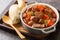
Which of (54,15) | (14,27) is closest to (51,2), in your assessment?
(54,15)

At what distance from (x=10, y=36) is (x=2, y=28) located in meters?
0.06

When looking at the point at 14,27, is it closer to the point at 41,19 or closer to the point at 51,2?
the point at 41,19

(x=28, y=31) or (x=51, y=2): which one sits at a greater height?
(x=51, y=2)

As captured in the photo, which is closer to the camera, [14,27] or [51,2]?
[14,27]

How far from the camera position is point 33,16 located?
0.77 meters

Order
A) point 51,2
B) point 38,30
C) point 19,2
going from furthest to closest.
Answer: point 51,2, point 19,2, point 38,30

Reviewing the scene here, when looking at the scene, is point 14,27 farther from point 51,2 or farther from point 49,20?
point 51,2

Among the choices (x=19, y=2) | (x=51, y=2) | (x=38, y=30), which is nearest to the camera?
(x=38, y=30)

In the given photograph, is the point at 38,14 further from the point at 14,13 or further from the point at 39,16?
the point at 14,13

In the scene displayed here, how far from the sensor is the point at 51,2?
0.97m

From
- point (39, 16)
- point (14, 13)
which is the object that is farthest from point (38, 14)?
point (14, 13)

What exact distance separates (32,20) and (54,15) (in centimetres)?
11

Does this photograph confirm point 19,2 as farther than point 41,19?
Yes

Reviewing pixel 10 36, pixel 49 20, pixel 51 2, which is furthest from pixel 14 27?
pixel 51 2
